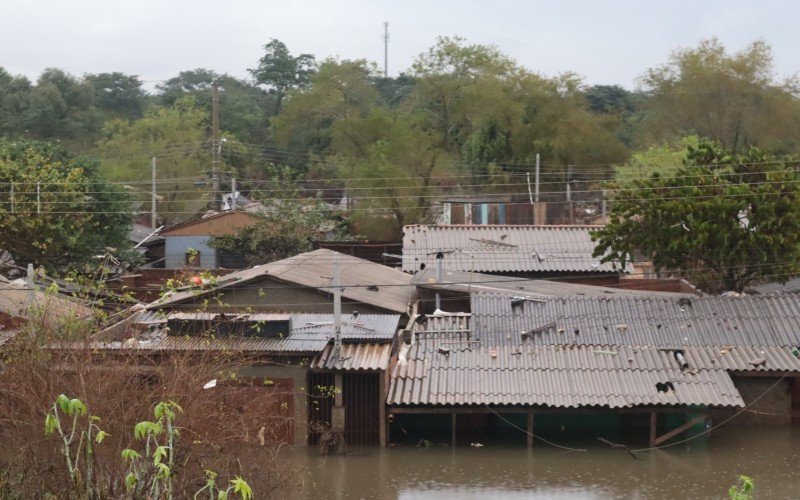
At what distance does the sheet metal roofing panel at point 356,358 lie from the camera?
17594mm

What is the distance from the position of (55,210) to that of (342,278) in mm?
10388

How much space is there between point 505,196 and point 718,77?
11.6m

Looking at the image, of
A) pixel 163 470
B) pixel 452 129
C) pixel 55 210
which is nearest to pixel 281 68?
pixel 452 129

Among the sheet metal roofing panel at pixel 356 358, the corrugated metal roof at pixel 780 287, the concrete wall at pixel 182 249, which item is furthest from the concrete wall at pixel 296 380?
the concrete wall at pixel 182 249

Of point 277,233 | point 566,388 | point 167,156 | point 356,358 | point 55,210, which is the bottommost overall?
point 566,388

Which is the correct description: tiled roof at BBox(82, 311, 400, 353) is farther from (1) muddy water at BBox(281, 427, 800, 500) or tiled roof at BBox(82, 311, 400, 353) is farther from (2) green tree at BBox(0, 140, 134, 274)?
(2) green tree at BBox(0, 140, 134, 274)

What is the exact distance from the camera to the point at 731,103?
45938 mm

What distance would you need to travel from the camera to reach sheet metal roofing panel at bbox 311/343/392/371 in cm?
1759

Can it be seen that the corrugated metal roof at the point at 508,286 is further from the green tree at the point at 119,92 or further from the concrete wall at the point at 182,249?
the green tree at the point at 119,92

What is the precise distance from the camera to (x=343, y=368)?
17578 millimetres

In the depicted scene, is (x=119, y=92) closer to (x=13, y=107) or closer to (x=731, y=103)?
(x=13, y=107)

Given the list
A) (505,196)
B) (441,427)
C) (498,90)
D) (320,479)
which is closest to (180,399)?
(320,479)

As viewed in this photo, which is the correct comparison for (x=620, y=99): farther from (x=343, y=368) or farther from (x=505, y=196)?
(x=343, y=368)

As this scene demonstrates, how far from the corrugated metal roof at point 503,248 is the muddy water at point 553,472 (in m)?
10.6
